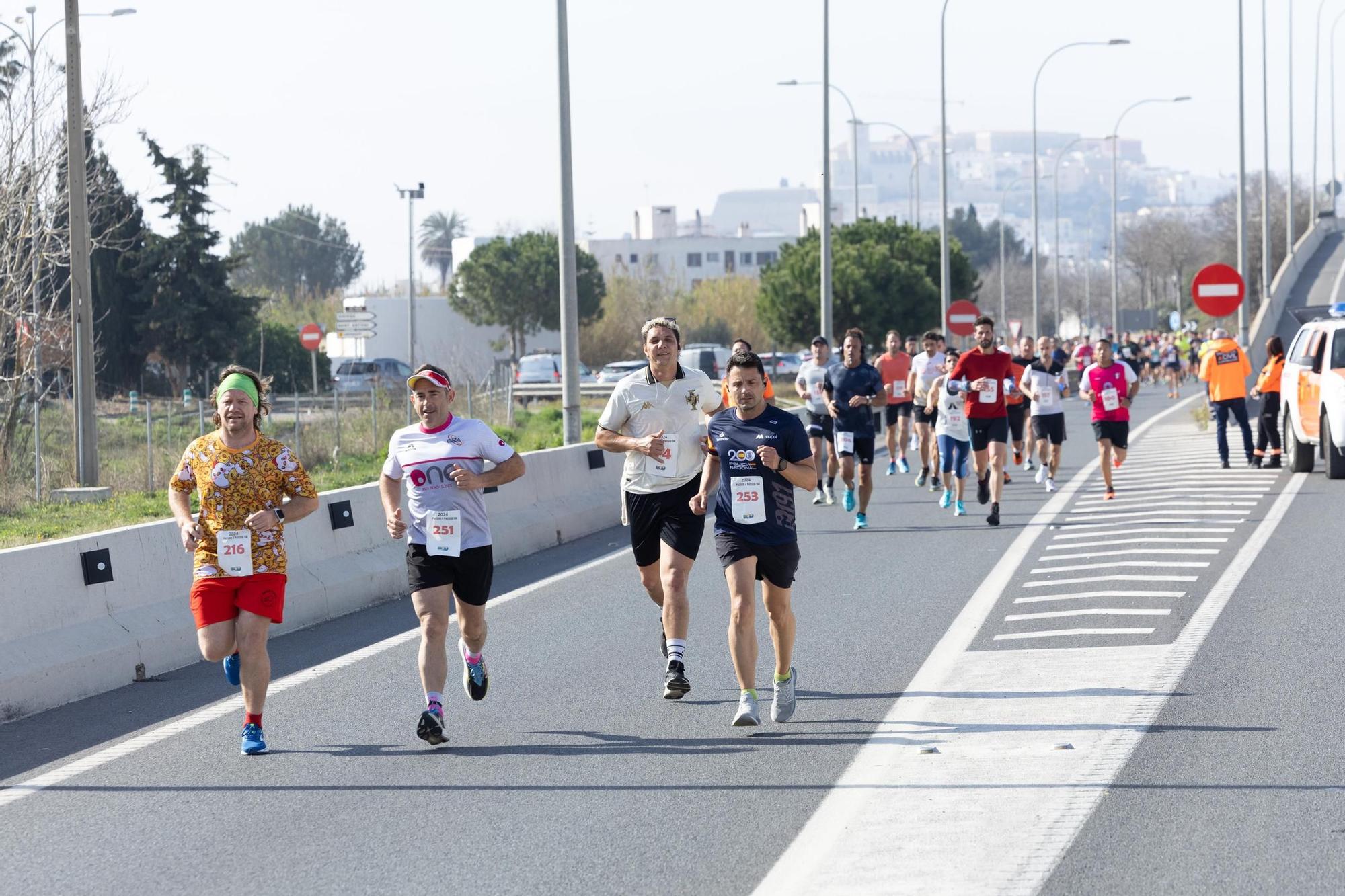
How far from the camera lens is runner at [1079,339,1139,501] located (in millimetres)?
19250

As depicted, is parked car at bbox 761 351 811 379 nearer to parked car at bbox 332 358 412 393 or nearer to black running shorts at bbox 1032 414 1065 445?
parked car at bbox 332 358 412 393

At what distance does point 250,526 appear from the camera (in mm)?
7957

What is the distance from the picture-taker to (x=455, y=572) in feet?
27.4

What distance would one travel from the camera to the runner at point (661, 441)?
924 centimetres

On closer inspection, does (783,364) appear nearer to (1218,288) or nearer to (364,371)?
(364,371)

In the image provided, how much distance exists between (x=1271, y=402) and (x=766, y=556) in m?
16.9

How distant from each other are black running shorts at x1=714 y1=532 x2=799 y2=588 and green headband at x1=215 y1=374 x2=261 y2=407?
2129mm

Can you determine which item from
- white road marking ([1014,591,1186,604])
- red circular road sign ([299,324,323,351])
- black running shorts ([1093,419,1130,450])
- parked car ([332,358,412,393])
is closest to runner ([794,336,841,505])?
black running shorts ([1093,419,1130,450])

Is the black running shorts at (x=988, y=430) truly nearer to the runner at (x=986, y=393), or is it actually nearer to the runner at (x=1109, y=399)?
the runner at (x=986, y=393)

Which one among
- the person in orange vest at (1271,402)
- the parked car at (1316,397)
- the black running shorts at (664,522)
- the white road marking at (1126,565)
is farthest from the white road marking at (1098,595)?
the person in orange vest at (1271,402)

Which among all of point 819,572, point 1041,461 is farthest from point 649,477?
point 1041,461

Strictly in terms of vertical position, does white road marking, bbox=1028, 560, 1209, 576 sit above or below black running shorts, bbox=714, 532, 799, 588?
below

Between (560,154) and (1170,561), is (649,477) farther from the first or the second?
(560,154)

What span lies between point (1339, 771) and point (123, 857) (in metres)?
4.43
